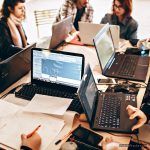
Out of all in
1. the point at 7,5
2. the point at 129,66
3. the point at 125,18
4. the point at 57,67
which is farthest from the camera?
the point at 125,18

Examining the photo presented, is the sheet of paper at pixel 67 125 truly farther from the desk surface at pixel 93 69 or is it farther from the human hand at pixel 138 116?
the human hand at pixel 138 116

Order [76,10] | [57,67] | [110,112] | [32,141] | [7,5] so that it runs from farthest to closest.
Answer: [76,10] → [7,5] → [57,67] → [110,112] → [32,141]

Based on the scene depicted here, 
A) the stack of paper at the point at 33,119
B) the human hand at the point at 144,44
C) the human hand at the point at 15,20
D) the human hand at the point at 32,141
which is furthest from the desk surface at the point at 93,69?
the human hand at the point at 15,20

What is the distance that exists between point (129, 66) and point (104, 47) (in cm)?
24

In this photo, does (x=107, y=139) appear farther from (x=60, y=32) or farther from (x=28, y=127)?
(x=60, y=32)

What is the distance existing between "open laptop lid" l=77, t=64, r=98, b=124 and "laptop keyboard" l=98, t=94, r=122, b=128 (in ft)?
0.19

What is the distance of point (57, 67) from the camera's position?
168cm

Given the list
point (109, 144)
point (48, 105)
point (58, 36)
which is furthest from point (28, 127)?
point (58, 36)

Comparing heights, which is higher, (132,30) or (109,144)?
(132,30)

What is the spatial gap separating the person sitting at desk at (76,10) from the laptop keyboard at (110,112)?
1797mm

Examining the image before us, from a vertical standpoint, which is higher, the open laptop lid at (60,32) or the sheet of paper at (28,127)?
the open laptop lid at (60,32)

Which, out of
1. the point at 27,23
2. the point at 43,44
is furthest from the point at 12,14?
the point at 27,23

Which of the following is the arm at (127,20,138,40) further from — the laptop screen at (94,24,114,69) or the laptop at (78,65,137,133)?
the laptop at (78,65,137,133)

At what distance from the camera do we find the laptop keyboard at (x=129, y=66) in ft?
6.37
